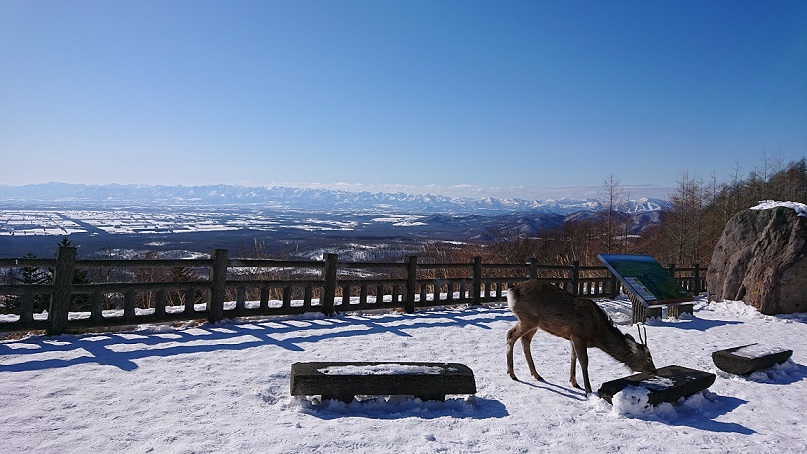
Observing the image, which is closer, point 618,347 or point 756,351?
point 618,347

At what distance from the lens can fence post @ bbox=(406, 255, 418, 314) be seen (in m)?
11.7

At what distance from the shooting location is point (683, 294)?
1189 cm

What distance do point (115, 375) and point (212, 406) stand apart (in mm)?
1747

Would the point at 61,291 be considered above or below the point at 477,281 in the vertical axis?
above

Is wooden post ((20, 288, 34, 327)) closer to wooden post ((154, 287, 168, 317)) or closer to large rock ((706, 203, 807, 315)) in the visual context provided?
A: wooden post ((154, 287, 168, 317))

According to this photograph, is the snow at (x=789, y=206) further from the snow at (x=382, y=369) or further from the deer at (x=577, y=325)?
the snow at (x=382, y=369)

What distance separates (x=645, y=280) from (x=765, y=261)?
5.01m

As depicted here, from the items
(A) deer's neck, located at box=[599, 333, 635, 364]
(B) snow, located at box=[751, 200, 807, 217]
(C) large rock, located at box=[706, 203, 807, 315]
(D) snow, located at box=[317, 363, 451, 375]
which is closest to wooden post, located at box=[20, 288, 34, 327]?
(D) snow, located at box=[317, 363, 451, 375]

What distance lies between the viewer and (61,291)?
7684 mm

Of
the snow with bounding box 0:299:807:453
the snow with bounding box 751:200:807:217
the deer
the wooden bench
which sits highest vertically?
the snow with bounding box 751:200:807:217

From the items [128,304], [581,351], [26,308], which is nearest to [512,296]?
[581,351]

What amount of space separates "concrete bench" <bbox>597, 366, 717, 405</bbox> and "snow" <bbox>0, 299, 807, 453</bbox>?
109mm

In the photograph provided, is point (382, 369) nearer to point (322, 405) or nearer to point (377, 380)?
point (377, 380)

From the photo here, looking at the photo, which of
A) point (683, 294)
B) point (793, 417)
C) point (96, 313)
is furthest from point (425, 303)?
point (793, 417)
